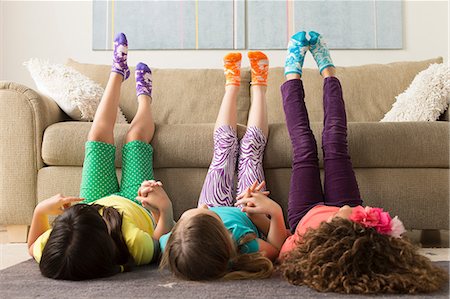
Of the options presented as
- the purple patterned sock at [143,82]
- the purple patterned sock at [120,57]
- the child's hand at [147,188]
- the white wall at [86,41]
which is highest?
the white wall at [86,41]

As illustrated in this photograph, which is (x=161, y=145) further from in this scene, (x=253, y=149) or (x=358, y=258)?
(x=358, y=258)

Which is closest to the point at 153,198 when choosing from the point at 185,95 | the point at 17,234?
the point at 17,234

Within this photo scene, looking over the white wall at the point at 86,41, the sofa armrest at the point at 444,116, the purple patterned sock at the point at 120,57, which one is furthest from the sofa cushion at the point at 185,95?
the sofa armrest at the point at 444,116

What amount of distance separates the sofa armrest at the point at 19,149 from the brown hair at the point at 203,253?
1185mm

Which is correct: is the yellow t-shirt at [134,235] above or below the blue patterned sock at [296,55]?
below

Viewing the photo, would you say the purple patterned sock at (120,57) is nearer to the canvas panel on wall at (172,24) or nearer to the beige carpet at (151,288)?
the beige carpet at (151,288)

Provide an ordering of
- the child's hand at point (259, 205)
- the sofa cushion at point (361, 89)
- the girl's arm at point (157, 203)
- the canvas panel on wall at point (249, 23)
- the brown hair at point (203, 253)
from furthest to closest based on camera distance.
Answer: the canvas panel on wall at point (249, 23), the sofa cushion at point (361, 89), the girl's arm at point (157, 203), the child's hand at point (259, 205), the brown hair at point (203, 253)

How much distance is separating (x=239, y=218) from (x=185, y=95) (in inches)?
56.0

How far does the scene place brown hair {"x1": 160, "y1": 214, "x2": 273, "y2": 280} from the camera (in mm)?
1390

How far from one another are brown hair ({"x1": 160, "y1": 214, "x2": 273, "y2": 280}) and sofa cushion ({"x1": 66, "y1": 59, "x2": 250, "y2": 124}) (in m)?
1.58

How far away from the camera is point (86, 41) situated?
3914 millimetres

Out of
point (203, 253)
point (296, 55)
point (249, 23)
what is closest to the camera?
point (203, 253)

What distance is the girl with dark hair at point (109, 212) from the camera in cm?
145

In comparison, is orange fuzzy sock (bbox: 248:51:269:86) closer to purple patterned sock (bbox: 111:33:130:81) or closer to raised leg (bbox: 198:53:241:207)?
raised leg (bbox: 198:53:241:207)
